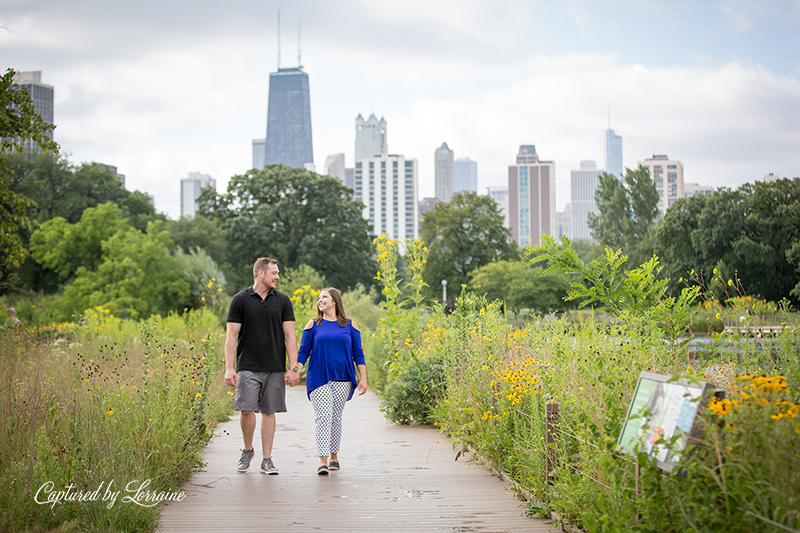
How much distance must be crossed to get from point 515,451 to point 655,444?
101 inches

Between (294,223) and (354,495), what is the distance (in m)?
40.7

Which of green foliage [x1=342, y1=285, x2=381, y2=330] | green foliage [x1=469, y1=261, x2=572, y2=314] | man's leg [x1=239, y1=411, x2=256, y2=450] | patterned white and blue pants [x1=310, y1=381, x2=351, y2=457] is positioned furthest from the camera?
green foliage [x1=469, y1=261, x2=572, y2=314]

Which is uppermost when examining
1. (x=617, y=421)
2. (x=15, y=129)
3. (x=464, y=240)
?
(x=464, y=240)

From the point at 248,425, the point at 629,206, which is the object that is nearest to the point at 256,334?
the point at 248,425

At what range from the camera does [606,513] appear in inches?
129

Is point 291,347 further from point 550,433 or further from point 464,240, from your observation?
point 464,240

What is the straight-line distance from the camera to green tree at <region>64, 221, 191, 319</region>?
2856 cm

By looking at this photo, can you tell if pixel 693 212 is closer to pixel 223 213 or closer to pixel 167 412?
pixel 223 213

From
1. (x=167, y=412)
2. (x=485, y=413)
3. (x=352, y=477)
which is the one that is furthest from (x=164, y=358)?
(x=485, y=413)

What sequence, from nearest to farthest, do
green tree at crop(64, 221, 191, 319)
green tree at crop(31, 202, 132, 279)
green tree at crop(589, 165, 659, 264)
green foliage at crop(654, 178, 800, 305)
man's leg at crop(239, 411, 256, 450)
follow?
1. man's leg at crop(239, 411, 256, 450)
2. green tree at crop(64, 221, 191, 319)
3. green tree at crop(31, 202, 132, 279)
4. green foliage at crop(654, 178, 800, 305)
5. green tree at crop(589, 165, 659, 264)

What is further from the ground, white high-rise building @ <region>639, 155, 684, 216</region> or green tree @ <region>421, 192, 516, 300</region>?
white high-rise building @ <region>639, 155, 684, 216</region>

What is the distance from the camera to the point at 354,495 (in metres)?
4.71

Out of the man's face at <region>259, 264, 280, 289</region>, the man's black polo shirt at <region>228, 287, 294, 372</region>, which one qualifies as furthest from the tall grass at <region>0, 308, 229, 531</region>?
the man's face at <region>259, 264, 280, 289</region>

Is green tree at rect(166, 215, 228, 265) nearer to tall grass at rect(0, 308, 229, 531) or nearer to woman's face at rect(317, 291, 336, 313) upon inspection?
tall grass at rect(0, 308, 229, 531)
